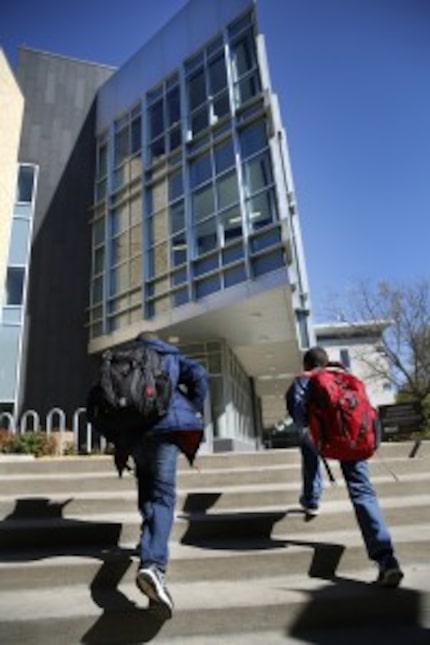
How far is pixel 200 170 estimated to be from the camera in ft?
55.3

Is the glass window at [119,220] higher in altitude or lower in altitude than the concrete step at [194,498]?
higher

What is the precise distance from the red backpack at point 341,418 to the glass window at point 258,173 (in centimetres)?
1188

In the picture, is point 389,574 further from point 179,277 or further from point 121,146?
point 121,146

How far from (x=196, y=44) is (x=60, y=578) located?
19.9 meters

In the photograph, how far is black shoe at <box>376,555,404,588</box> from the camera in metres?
3.08

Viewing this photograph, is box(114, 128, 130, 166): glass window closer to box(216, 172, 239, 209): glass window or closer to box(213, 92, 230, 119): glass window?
box(213, 92, 230, 119): glass window

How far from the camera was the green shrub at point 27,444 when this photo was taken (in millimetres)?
10000

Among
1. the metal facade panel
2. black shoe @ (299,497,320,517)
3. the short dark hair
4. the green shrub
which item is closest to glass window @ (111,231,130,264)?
the metal facade panel

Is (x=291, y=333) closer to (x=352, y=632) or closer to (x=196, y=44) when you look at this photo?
(x=196, y=44)

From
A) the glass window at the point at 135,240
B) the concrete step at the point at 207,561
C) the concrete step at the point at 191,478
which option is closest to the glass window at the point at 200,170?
the glass window at the point at 135,240

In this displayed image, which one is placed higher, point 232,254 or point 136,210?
point 136,210

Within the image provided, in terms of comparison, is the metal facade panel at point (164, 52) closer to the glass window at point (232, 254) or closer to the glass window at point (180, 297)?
the glass window at point (232, 254)

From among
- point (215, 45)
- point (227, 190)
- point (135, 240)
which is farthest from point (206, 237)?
point (215, 45)

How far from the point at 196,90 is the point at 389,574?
18.5 metres
